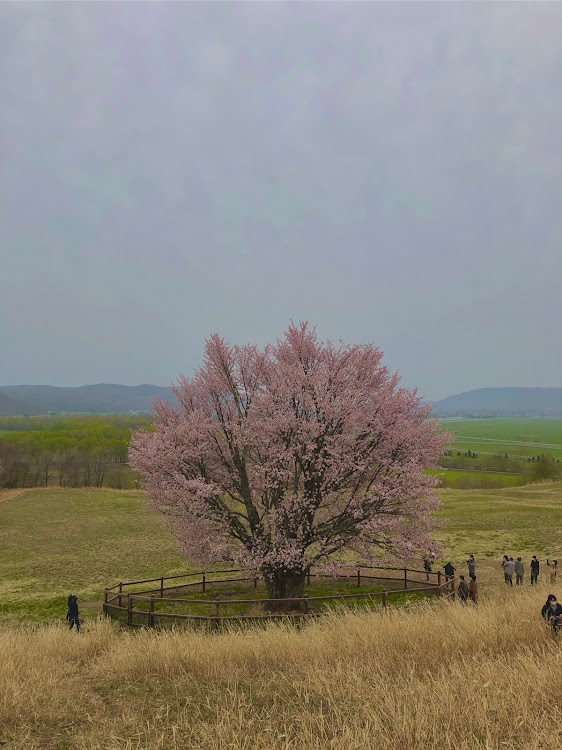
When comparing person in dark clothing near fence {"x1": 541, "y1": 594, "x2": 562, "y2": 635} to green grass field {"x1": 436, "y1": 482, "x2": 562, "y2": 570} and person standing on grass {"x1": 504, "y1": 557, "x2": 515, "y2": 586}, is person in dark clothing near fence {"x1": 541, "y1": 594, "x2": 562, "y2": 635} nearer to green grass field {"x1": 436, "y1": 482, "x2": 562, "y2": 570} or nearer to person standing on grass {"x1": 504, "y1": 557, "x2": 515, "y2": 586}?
green grass field {"x1": 436, "y1": 482, "x2": 562, "y2": 570}

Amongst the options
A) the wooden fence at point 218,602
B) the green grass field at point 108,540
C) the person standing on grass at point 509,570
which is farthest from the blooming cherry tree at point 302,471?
the person standing on grass at point 509,570

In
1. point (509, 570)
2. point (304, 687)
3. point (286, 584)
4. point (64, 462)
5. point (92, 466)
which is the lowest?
point (92, 466)

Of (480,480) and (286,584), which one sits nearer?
(286,584)

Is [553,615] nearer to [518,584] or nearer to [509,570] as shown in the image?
[509,570]

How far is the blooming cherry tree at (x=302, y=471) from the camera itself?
57.5ft

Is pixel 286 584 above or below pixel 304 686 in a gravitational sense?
below

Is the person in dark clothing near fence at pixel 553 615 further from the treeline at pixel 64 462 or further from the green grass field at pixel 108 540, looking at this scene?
the treeline at pixel 64 462

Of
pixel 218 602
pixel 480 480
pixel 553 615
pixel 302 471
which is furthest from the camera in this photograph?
pixel 480 480

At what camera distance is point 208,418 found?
1902 cm

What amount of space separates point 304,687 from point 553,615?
615 cm

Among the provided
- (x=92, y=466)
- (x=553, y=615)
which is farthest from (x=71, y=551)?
(x=92, y=466)

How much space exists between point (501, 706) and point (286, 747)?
10.2ft

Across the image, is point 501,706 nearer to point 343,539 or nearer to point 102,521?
point 343,539

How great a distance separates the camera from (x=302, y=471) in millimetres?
18016
